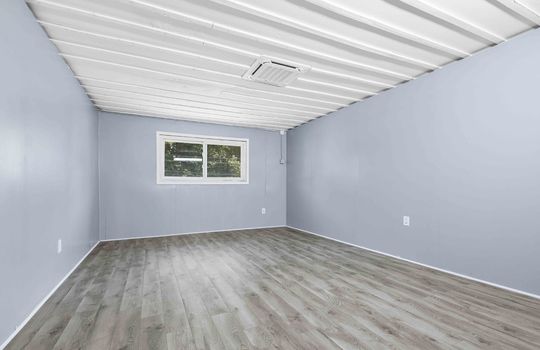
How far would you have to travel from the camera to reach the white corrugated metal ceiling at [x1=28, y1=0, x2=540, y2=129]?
1.85 m

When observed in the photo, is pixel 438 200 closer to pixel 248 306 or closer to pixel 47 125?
pixel 248 306

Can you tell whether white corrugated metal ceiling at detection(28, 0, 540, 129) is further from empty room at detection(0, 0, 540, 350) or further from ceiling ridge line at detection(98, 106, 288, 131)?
ceiling ridge line at detection(98, 106, 288, 131)

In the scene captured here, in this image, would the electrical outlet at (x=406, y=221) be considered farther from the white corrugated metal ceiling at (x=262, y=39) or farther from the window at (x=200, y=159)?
the window at (x=200, y=159)

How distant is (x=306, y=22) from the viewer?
79.6 inches

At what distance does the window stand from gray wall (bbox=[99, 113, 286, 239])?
0.43 feet

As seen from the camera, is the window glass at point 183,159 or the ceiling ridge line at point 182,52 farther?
the window glass at point 183,159

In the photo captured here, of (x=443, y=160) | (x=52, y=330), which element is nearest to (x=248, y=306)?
(x=52, y=330)

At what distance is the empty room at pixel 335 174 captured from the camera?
1721 millimetres

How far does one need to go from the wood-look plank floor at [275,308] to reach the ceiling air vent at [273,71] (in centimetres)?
228

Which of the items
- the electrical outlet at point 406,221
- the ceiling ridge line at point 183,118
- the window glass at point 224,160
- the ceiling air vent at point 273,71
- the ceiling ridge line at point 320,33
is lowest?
the electrical outlet at point 406,221

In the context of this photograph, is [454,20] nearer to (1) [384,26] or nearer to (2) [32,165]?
(1) [384,26]

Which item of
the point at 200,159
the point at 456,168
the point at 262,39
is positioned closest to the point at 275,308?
the point at 262,39

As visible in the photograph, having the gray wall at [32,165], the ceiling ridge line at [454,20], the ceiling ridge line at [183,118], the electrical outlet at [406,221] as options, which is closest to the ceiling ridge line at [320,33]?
the ceiling ridge line at [454,20]

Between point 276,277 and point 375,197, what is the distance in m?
1.95
